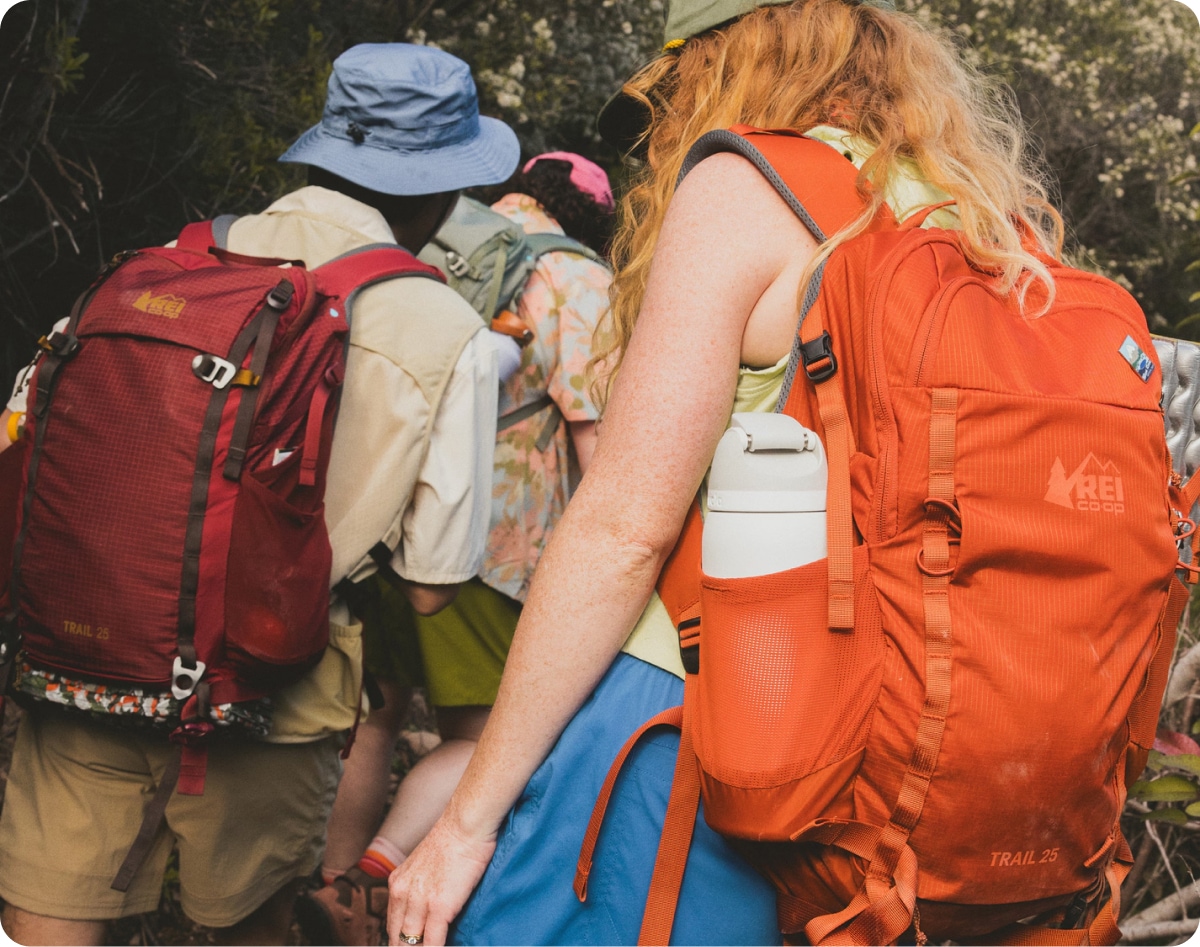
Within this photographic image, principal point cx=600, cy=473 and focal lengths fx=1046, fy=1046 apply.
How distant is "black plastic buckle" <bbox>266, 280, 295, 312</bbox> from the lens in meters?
1.86

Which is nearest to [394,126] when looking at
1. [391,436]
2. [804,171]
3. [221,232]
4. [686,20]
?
[221,232]

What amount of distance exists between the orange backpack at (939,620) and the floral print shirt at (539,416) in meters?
2.02

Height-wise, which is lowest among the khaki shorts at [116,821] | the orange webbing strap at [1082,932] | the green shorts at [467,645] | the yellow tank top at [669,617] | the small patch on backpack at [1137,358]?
the green shorts at [467,645]

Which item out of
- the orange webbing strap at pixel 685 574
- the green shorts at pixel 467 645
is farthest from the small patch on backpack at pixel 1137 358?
the green shorts at pixel 467 645

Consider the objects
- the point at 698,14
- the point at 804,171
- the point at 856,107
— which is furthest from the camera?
the point at 698,14

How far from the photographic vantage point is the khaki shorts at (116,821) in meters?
2.05

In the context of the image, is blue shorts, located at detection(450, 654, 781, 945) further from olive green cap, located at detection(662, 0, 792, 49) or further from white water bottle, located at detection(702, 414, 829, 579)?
olive green cap, located at detection(662, 0, 792, 49)

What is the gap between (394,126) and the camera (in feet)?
8.53

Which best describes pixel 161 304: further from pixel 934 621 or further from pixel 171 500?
pixel 934 621

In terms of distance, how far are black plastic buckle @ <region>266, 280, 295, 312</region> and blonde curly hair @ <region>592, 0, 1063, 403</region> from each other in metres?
0.60

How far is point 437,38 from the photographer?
19.2 ft

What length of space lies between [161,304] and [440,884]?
110cm

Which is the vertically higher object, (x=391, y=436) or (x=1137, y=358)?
(x=1137, y=358)

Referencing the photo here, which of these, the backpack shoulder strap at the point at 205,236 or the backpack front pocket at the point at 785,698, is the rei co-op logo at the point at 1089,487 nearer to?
the backpack front pocket at the point at 785,698
